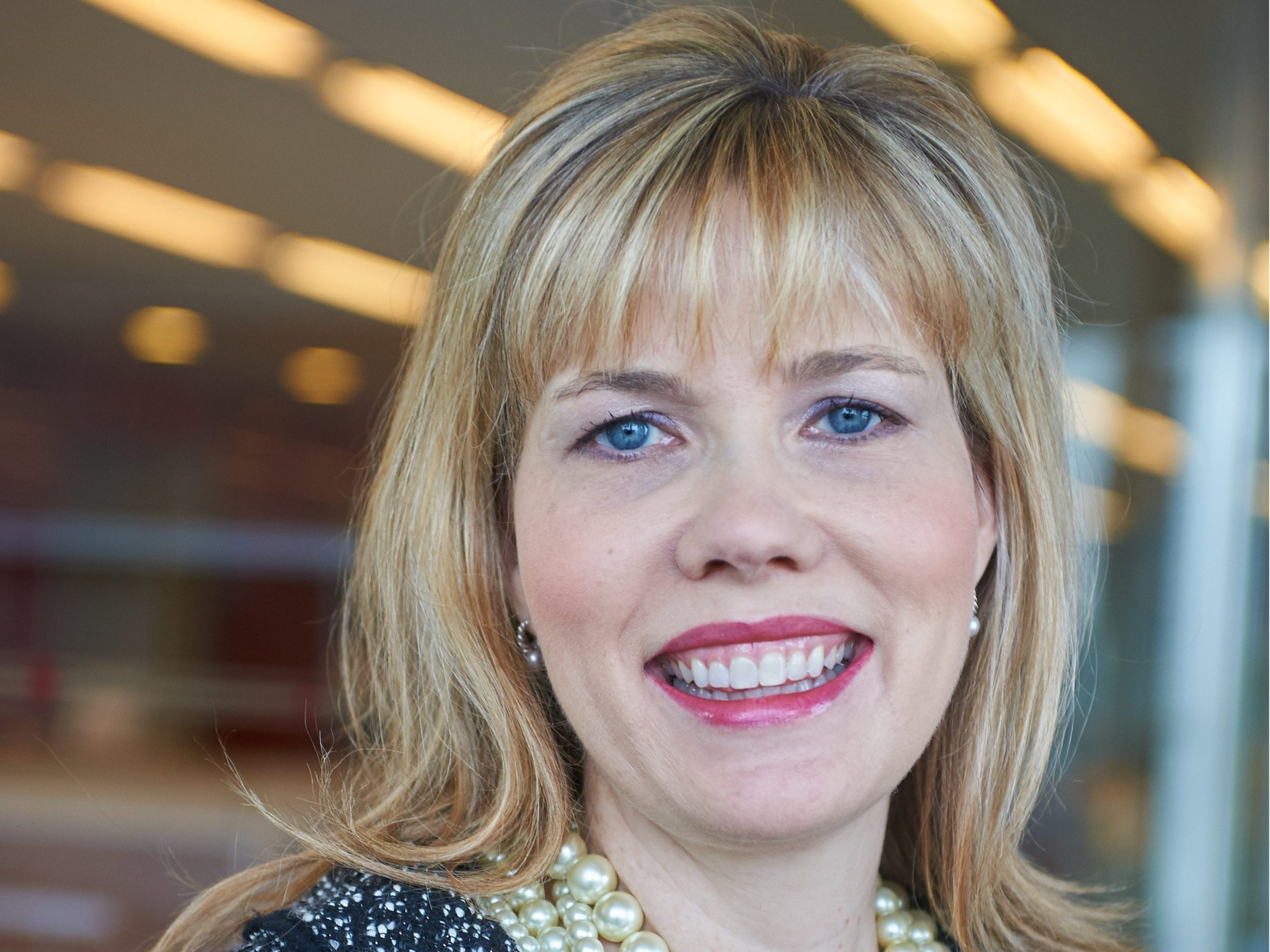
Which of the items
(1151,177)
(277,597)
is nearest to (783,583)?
(1151,177)

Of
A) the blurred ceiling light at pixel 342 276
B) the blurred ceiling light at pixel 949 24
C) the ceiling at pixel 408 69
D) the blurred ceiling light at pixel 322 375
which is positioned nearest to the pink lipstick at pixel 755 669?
the ceiling at pixel 408 69

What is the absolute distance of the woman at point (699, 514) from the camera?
1.11m

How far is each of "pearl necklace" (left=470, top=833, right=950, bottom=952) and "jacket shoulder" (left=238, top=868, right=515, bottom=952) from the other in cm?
4

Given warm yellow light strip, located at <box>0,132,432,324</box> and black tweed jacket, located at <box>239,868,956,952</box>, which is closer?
black tweed jacket, located at <box>239,868,956,952</box>

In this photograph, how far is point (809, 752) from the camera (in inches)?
43.9

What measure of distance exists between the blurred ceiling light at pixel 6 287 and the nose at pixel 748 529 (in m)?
3.82

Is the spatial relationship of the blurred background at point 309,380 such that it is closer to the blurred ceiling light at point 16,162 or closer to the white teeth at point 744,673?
the blurred ceiling light at point 16,162

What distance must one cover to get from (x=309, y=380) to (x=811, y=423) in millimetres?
3858

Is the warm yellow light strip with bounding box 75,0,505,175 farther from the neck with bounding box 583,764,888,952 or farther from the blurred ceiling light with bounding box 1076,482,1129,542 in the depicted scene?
the neck with bounding box 583,764,888,952

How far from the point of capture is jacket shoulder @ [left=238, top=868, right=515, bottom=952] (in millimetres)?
1078

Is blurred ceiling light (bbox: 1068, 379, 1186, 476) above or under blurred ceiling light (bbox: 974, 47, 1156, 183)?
under

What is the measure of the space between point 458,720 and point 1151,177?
2.98 metres

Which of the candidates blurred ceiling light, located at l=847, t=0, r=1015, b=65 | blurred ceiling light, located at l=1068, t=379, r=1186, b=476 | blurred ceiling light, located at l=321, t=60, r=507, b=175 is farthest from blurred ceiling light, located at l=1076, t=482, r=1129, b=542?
blurred ceiling light, located at l=321, t=60, r=507, b=175

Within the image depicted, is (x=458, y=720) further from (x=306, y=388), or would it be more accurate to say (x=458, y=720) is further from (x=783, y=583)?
(x=306, y=388)
